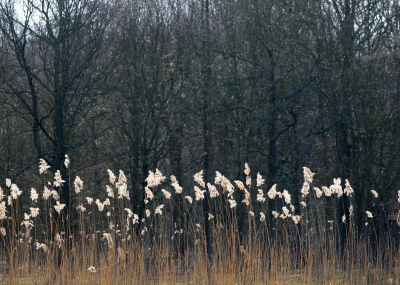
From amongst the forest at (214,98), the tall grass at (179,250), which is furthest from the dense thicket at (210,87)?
the tall grass at (179,250)

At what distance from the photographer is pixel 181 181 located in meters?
13.5

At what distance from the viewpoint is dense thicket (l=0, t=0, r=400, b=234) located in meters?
11.2

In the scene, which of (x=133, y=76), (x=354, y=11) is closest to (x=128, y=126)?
(x=133, y=76)

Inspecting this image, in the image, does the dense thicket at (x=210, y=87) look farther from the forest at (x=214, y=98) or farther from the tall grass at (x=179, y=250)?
the tall grass at (x=179, y=250)

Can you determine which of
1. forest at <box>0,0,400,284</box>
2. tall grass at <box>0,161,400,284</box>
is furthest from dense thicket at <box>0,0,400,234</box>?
tall grass at <box>0,161,400,284</box>

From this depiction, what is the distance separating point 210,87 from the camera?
12.8 metres

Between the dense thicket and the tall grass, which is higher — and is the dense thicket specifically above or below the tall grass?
above

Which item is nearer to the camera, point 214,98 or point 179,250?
point 179,250

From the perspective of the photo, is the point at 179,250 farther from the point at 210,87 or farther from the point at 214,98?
the point at 210,87

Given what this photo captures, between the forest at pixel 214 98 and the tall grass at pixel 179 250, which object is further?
the forest at pixel 214 98

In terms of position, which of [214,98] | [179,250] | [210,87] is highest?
[210,87]

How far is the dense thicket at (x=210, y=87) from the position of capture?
11.2 metres

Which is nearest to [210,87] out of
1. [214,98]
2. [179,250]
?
[214,98]

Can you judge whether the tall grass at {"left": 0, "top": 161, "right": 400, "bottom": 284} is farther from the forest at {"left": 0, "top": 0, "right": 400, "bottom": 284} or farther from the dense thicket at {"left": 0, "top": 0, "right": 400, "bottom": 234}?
the dense thicket at {"left": 0, "top": 0, "right": 400, "bottom": 234}
